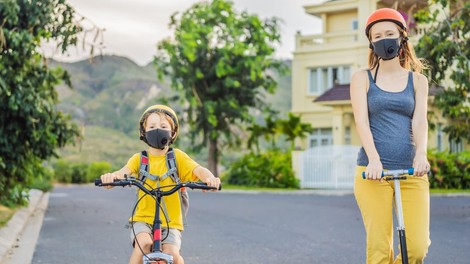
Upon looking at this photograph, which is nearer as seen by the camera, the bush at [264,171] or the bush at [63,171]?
the bush at [264,171]

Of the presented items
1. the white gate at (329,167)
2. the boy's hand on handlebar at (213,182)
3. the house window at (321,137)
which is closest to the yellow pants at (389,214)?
the boy's hand on handlebar at (213,182)

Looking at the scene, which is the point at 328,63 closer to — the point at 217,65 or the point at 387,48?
the point at 217,65

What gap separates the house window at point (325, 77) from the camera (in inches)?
1528

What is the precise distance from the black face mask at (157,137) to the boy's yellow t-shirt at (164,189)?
0.61 feet

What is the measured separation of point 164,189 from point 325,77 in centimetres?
3479

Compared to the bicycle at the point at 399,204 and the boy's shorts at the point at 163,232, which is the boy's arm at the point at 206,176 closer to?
the boy's shorts at the point at 163,232

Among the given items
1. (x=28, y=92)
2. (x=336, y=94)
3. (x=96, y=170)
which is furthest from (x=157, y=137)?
(x=96, y=170)

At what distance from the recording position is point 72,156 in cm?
6444

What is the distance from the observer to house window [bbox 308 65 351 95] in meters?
38.8

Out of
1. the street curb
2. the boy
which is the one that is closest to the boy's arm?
the boy

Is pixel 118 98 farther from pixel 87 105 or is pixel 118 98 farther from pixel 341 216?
pixel 341 216

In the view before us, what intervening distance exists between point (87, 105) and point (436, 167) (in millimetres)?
56535

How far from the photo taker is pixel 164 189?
5.21 meters

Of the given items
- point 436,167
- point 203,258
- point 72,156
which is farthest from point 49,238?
point 72,156
